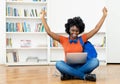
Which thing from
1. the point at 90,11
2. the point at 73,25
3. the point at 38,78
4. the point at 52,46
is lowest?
the point at 38,78

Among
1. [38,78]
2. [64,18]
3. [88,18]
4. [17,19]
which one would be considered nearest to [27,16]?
[17,19]

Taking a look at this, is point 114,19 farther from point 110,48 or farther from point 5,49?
point 5,49

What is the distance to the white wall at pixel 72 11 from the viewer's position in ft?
18.4

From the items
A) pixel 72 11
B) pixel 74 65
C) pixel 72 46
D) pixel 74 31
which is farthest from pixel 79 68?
pixel 72 11

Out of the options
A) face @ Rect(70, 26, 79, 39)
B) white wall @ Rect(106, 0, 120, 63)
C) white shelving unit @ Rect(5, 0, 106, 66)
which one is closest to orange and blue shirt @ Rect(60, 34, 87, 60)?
face @ Rect(70, 26, 79, 39)

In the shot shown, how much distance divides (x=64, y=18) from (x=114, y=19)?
1059 millimetres

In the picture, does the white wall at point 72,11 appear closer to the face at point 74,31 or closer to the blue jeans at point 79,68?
the face at point 74,31

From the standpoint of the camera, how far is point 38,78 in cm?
374

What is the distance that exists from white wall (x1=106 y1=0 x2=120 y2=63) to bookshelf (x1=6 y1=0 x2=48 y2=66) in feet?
4.40

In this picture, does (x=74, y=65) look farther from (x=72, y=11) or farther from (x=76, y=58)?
(x=72, y=11)

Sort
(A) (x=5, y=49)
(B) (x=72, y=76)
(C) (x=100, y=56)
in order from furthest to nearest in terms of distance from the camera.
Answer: (C) (x=100, y=56) → (A) (x=5, y=49) → (B) (x=72, y=76)

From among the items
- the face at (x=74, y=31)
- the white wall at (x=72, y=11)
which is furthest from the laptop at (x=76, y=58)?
the white wall at (x=72, y=11)

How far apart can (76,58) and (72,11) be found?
2.32m

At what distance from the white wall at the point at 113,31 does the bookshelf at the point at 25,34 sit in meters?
1.34
